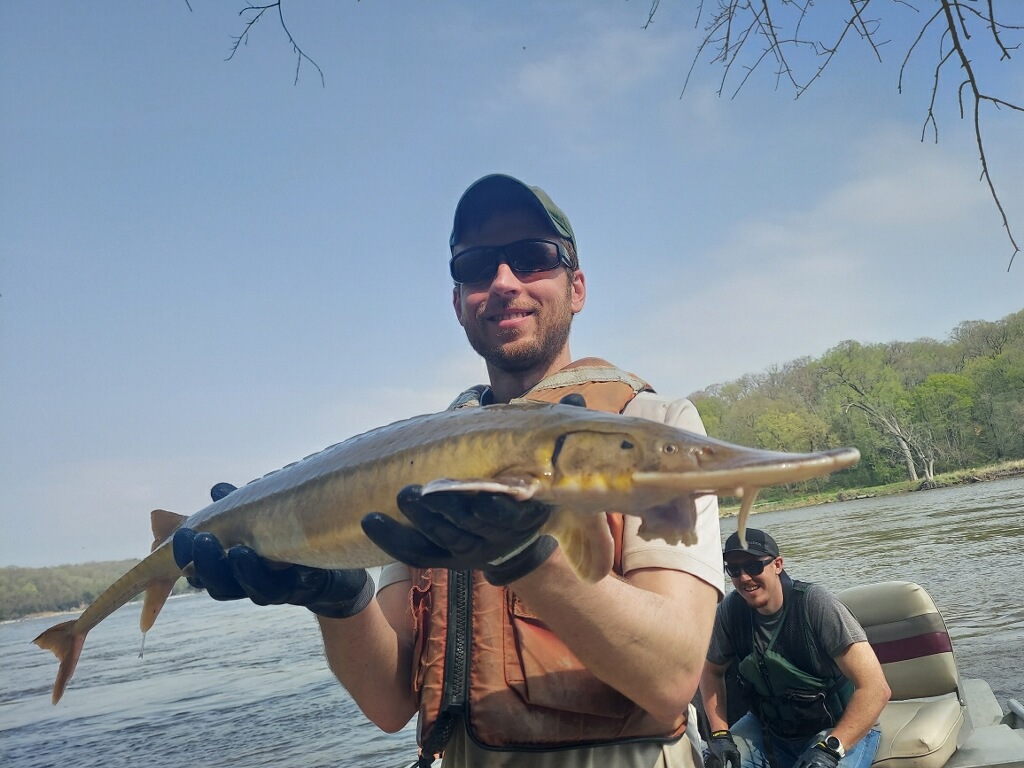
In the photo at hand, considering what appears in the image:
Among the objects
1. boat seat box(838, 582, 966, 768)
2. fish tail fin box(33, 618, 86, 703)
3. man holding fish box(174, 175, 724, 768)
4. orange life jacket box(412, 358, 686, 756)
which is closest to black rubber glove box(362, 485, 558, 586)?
man holding fish box(174, 175, 724, 768)

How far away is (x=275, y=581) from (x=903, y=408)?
6176 cm

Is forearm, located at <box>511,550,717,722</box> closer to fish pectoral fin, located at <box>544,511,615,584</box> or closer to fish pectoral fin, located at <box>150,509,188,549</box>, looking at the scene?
fish pectoral fin, located at <box>544,511,615,584</box>

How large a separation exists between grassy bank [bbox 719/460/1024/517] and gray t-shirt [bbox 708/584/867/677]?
Result: 118 ft

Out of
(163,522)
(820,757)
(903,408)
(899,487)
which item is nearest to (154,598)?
(163,522)

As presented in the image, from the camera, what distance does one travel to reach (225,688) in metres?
16.6

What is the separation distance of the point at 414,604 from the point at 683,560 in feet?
3.48

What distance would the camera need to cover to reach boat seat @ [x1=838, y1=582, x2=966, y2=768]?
4.43 metres

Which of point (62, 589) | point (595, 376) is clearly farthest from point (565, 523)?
point (62, 589)

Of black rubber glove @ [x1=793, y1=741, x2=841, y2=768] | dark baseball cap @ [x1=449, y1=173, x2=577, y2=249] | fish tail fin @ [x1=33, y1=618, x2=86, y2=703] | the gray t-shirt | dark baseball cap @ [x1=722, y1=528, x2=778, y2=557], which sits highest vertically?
dark baseball cap @ [x1=449, y1=173, x2=577, y2=249]

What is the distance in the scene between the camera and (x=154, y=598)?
3.12 m

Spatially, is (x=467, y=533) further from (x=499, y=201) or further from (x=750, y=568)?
(x=750, y=568)

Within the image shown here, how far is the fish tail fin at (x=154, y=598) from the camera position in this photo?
10.0 ft

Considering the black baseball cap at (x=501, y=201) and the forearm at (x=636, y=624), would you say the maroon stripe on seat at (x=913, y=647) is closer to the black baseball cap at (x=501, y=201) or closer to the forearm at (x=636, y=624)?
the forearm at (x=636, y=624)

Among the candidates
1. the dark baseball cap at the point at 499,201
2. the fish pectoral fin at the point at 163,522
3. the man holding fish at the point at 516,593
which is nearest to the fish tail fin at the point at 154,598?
the fish pectoral fin at the point at 163,522
